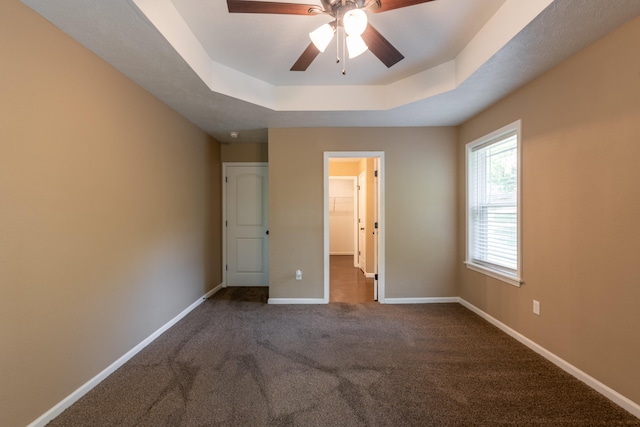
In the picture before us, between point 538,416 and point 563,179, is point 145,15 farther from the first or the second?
point 538,416

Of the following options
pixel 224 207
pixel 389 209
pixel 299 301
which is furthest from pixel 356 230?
pixel 224 207

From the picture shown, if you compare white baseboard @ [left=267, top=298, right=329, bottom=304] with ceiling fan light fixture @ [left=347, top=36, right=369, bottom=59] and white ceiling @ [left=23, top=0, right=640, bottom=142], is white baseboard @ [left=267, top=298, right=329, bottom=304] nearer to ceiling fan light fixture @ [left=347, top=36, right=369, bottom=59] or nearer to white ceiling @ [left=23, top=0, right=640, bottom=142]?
white ceiling @ [left=23, top=0, right=640, bottom=142]

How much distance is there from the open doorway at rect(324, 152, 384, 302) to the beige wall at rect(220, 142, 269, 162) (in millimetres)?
1218

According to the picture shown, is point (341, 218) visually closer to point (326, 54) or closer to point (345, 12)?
point (326, 54)

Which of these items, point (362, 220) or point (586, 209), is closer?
point (586, 209)

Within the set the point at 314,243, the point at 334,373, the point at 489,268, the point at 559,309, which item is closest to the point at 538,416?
the point at 559,309

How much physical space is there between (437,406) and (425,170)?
269cm

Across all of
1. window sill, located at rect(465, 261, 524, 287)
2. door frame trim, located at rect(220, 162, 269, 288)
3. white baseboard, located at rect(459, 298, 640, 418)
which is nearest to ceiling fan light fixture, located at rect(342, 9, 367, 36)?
window sill, located at rect(465, 261, 524, 287)

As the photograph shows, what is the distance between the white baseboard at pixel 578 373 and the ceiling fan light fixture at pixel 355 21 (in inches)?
110

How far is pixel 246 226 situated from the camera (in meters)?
4.28

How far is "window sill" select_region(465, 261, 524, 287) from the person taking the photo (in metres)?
2.45

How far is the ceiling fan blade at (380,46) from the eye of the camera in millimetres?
1598

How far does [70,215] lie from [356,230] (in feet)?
16.1

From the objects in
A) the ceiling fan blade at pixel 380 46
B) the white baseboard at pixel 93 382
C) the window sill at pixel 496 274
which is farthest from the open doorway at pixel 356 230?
the white baseboard at pixel 93 382
